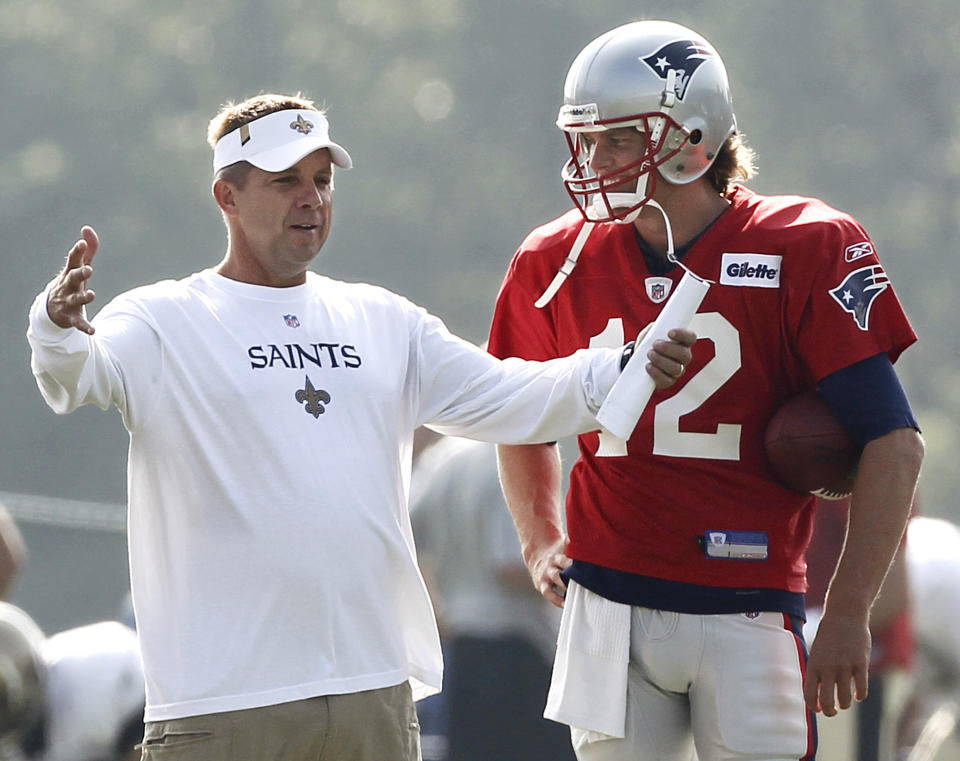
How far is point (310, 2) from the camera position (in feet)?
84.5

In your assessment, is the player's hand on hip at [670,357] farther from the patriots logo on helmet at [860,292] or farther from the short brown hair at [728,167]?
the short brown hair at [728,167]

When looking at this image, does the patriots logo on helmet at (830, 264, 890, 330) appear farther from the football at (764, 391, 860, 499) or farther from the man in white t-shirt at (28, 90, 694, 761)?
the man in white t-shirt at (28, 90, 694, 761)

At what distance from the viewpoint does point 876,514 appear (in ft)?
11.1

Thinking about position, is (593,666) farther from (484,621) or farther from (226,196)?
(484,621)

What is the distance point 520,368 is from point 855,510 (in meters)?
0.81

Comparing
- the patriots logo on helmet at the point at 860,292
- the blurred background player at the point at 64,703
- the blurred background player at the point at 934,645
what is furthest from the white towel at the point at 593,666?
the blurred background player at the point at 934,645

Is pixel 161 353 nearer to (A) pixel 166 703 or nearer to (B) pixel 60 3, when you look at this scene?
(A) pixel 166 703

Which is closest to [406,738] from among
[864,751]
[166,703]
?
[166,703]

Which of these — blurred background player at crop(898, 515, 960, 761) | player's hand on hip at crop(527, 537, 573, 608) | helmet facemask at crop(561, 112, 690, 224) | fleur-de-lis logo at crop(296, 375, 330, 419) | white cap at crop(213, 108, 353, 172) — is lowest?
blurred background player at crop(898, 515, 960, 761)

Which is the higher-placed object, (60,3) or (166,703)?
(60,3)

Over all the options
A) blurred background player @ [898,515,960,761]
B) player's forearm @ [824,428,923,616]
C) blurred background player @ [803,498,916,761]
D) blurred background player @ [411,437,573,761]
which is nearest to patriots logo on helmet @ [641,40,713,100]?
player's forearm @ [824,428,923,616]

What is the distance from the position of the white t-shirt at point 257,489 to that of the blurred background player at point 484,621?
2.30m

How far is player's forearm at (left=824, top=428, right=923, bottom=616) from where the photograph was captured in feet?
11.1

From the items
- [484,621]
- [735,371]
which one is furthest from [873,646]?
[735,371]
